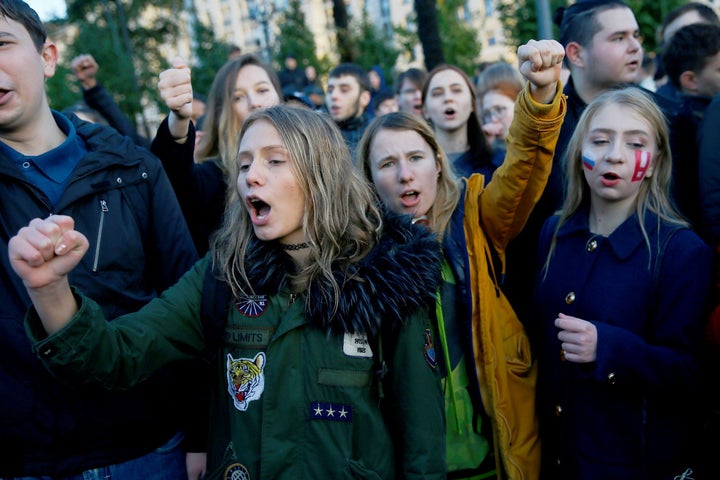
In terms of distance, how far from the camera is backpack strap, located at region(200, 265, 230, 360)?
2203 mm

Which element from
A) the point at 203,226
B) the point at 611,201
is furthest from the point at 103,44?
the point at 611,201

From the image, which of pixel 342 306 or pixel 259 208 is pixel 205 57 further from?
pixel 342 306

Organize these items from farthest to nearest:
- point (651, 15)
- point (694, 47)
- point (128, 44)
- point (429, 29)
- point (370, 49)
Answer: point (128, 44) → point (370, 49) → point (651, 15) → point (429, 29) → point (694, 47)

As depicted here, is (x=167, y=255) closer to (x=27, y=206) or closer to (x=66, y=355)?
(x=27, y=206)

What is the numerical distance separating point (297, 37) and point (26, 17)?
50.7 feet

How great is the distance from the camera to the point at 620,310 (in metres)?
2.48

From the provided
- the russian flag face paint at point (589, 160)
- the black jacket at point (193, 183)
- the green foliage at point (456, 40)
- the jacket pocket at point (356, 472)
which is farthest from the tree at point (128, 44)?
the jacket pocket at point (356, 472)

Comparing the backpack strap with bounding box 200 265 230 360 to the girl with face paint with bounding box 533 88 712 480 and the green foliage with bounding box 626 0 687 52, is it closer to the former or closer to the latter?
the girl with face paint with bounding box 533 88 712 480

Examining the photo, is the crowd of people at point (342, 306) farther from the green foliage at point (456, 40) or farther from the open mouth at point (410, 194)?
the green foliage at point (456, 40)

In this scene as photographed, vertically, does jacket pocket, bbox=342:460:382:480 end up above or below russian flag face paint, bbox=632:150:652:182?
below

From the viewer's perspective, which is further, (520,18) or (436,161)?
(520,18)

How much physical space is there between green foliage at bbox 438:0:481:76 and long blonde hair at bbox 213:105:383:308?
16.6 meters

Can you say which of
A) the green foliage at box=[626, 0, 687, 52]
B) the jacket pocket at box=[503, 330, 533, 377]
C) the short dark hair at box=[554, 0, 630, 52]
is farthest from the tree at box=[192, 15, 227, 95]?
the jacket pocket at box=[503, 330, 533, 377]

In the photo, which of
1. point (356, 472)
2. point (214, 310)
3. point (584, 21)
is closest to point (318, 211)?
point (214, 310)
